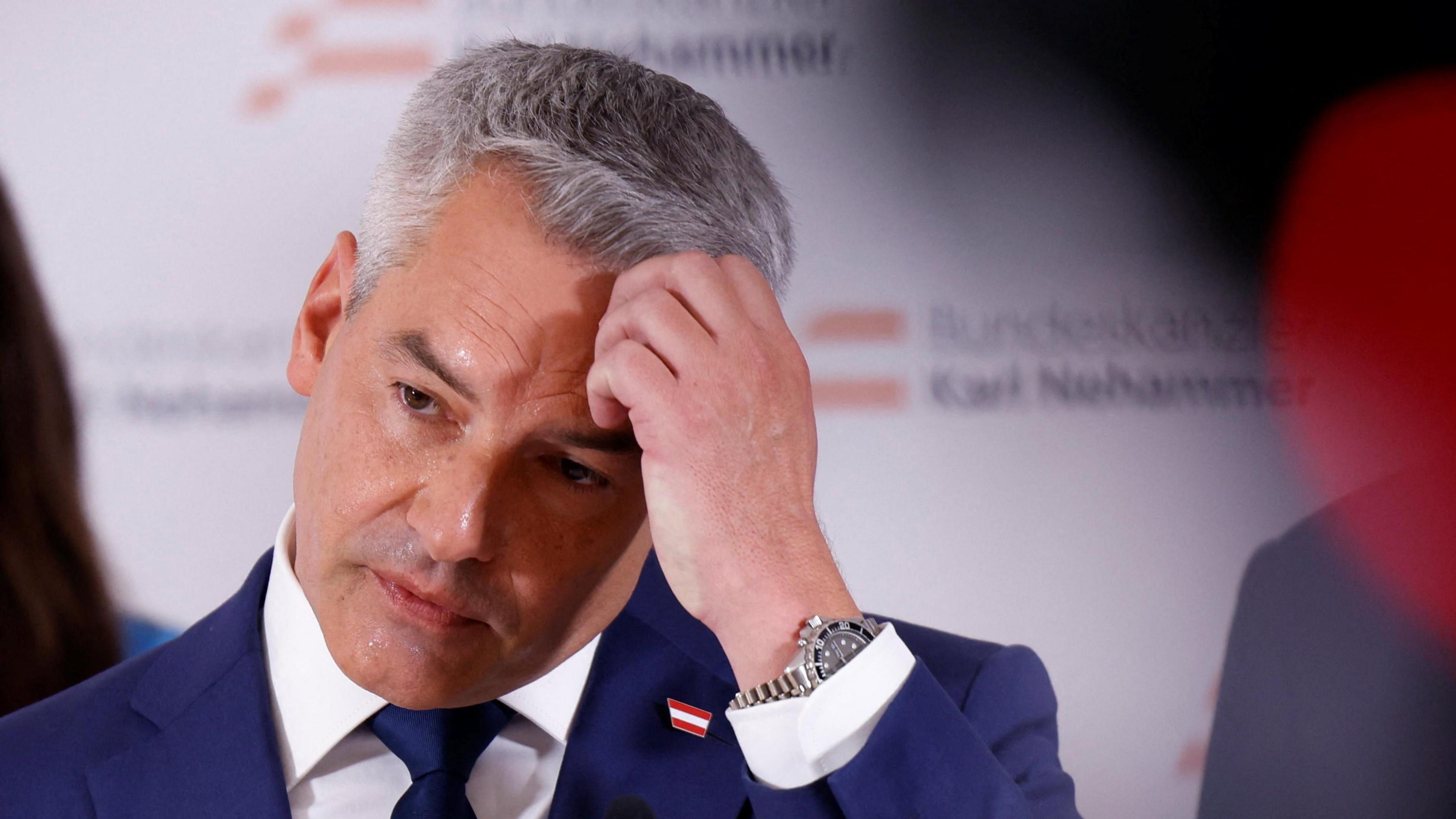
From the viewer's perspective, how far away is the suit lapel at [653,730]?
5.61ft

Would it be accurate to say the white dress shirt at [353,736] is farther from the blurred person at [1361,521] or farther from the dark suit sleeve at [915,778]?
the blurred person at [1361,521]

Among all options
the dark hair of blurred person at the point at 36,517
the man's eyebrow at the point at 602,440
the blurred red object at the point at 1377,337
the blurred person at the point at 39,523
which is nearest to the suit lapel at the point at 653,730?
the man's eyebrow at the point at 602,440

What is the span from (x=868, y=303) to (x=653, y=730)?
1016mm

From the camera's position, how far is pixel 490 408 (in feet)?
5.04

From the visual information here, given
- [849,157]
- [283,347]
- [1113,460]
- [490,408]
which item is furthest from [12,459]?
[1113,460]

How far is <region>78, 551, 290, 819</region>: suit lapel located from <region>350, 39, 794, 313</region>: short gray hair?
0.54m

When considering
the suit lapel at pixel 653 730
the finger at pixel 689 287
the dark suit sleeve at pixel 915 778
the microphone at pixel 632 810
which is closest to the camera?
the microphone at pixel 632 810

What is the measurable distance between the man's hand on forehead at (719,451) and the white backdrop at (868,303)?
85cm

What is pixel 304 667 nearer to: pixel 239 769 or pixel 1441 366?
pixel 239 769

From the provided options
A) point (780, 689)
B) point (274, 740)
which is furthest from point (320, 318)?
point (780, 689)

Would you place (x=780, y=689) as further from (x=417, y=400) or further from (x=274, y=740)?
(x=274, y=740)

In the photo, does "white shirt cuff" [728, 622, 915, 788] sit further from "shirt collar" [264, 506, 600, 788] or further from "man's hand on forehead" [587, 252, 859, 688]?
"shirt collar" [264, 506, 600, 788]

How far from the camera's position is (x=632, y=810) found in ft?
4.21

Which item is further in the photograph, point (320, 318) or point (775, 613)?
point (320, 318)
